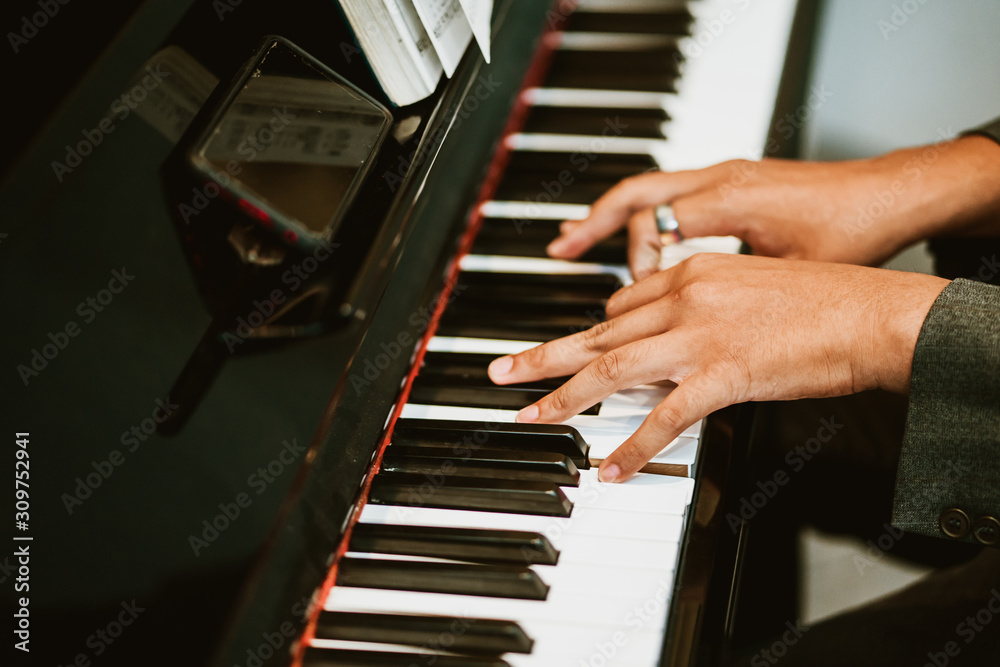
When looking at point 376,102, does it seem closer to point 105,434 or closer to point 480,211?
point 480,211

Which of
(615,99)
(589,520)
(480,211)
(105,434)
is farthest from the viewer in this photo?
(615,99)

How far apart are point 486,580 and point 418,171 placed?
57 centimetres

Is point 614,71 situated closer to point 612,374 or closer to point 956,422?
point 612,374

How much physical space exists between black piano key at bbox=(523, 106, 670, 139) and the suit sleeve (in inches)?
29.0

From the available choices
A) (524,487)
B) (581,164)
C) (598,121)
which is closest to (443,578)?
(524,487)


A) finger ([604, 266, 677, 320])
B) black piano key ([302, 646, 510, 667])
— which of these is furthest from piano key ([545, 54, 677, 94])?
black piano key ([302, 646, 510, 667])

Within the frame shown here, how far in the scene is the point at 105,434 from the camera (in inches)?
32.8

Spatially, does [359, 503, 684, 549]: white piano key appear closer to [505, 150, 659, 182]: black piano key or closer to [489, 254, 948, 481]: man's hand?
[489, 254, 948, 481]: man's hand

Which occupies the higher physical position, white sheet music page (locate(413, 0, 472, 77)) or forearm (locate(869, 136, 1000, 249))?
forearm (locate(869, 136, 1000, 249))

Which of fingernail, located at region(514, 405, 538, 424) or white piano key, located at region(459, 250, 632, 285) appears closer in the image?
fingernail, located at region(514, 405, 538, 424)

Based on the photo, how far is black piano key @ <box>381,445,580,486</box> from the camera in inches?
39.4

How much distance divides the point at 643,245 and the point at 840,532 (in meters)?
0.71

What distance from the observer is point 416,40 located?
39.7 inches

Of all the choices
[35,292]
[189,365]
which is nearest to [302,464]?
[189,365]
